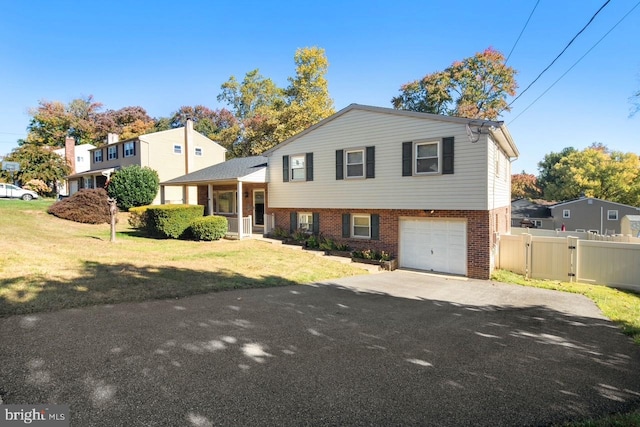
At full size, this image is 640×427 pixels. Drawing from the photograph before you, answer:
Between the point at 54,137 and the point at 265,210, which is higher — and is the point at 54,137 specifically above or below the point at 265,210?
above

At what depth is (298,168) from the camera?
1769cm

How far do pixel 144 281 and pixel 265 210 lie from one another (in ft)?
36.3

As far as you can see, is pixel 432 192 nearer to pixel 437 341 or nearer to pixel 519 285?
pixel 519 285

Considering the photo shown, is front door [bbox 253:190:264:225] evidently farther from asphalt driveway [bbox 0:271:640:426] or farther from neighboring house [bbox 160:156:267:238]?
asphalt driveway [bbox 0:271:640:426]

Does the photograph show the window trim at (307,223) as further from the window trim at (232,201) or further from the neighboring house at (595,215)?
the neighboring house at (595,215)

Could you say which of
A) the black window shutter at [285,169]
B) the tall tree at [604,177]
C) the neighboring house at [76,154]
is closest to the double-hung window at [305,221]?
the black window shutter at [285,169]

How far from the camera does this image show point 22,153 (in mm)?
31141

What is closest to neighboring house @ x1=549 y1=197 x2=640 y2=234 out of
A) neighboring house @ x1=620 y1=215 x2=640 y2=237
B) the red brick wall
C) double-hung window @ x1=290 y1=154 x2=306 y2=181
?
neighboring house @ x1=620 y1=215 x2=640 y2=237

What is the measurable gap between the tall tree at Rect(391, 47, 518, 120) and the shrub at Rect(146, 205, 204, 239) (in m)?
27.0

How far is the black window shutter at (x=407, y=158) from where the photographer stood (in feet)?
45.4

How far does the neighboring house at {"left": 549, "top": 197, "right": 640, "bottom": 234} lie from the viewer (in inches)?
1571

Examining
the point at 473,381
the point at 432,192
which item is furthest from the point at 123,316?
the point at 432,192

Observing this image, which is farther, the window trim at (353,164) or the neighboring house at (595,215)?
the neighboring house at (595,215)

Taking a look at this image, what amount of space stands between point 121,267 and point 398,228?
10.2 metres
